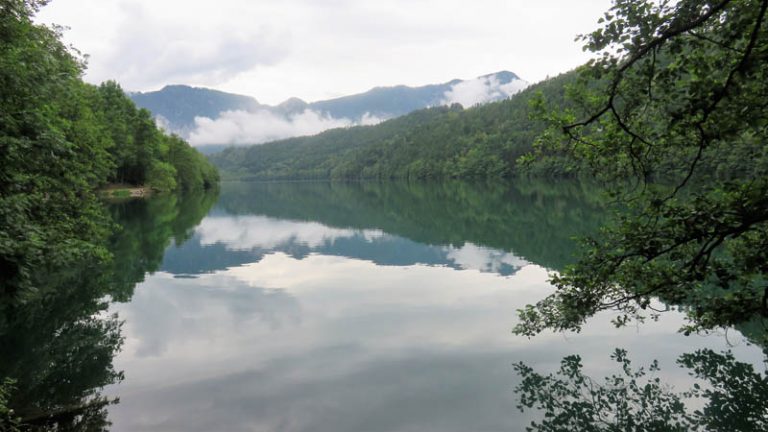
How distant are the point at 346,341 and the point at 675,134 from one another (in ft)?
37.6

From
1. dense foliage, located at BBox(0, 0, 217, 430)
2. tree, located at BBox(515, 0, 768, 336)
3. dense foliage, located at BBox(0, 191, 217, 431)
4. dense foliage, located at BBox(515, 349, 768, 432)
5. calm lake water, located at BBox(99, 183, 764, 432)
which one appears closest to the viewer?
tree, located at BBox(515, 0, 768, 336)

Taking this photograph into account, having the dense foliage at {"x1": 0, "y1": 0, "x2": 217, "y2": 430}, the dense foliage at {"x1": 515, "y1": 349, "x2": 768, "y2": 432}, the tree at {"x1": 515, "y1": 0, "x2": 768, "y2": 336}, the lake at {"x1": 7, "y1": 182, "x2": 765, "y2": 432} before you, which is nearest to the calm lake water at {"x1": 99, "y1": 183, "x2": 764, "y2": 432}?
the lake at {"x1": 7, "y1": 182, "x2": 765, "y2": 432}

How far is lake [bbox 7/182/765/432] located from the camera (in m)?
11.3

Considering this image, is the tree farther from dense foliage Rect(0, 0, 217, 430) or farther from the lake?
dense foliage Rect(0, 0, 217, 430)

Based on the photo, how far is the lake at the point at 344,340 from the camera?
37.1ft

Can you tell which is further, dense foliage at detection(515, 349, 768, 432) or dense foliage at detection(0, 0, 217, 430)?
dense foliage at detection(0, 0, 217, 430)

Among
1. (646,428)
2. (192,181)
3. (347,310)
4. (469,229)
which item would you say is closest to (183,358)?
(347,310)

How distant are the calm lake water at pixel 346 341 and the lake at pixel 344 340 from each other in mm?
58

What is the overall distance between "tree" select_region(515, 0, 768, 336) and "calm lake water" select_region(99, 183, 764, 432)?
4.16 m

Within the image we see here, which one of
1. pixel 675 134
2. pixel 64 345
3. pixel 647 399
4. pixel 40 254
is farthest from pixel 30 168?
pixel 647 399

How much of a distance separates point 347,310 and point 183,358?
6.97 metres

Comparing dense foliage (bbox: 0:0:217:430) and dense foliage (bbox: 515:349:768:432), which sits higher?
dense foliage (bbox: 0:0:217:430)

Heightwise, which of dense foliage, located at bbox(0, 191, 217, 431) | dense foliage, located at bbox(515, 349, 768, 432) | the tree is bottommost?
dense foliage, located at bbox(515, 349, 768, 432)

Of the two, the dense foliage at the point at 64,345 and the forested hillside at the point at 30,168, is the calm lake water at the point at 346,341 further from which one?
the forested hillside at the point at 30,168
